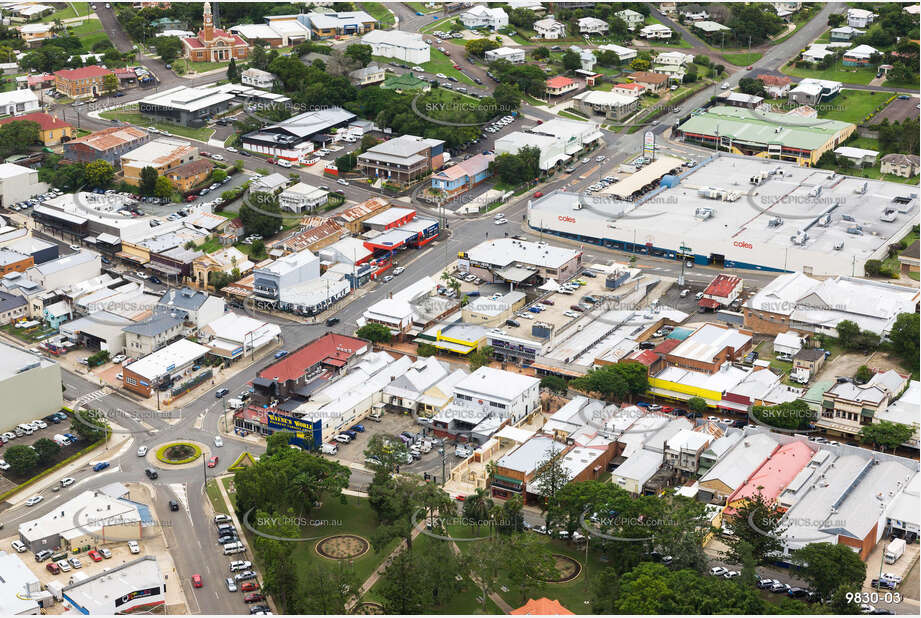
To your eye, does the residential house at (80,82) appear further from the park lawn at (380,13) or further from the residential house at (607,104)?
the residential house at (607,104)

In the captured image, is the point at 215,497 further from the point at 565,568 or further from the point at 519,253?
the point at 519,253

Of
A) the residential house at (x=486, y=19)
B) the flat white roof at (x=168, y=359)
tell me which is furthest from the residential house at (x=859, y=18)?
the flat white roof at (x=168, y=359)

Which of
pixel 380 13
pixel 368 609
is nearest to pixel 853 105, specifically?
pixel 380 13

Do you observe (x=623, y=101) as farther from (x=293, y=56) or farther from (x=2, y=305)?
(x=2, y=305)

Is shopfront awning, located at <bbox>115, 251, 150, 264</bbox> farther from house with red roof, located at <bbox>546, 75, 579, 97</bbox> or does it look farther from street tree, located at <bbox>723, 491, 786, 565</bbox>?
house with red roof, located at <bbox>546, 75, 579, 97</bbox>

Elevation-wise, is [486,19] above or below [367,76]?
below
